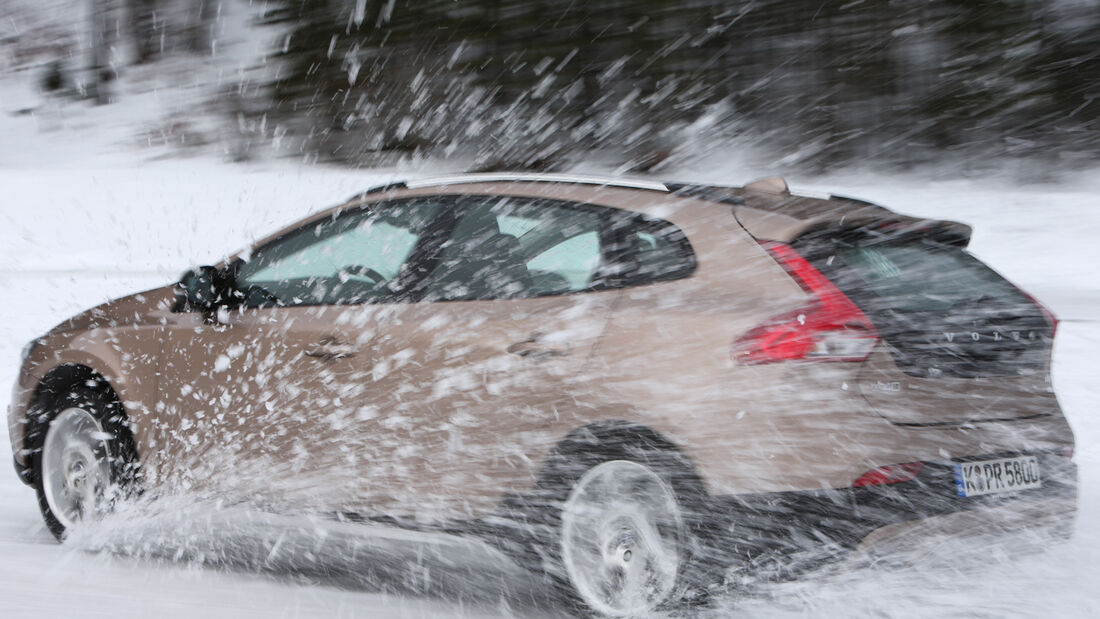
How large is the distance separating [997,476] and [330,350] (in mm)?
2242

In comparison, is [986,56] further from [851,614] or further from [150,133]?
[150,133]

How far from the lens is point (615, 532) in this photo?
11.0 feet

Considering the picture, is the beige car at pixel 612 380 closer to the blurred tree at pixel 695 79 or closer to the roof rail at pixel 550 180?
the roof rail at pixel 550 180

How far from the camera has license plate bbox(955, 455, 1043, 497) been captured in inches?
122

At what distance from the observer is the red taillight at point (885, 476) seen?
299 centimetres

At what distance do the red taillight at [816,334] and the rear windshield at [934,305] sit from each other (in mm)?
45

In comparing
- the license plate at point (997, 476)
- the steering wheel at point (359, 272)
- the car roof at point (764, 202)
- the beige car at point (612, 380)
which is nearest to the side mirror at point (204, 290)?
the beige car at point (612, 380)

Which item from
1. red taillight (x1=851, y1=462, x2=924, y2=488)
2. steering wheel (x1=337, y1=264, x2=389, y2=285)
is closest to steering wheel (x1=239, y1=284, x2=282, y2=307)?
steering wheel (x1=337, y1=264, x2=389, y2=285)

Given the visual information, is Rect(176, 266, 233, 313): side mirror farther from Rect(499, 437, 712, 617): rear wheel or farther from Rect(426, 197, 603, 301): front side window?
Rect(499, 437, 712, 617): rear wheel

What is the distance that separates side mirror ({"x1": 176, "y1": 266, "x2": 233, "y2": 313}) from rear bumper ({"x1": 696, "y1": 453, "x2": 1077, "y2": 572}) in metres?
2.16

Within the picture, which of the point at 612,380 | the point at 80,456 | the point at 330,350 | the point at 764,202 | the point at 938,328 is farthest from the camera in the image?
the point at 80,456

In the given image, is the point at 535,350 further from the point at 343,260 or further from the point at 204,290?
the point at 204,290

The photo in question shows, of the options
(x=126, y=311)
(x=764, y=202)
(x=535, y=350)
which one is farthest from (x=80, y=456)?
(x=764, y=202)

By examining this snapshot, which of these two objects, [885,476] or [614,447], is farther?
[614,447]
